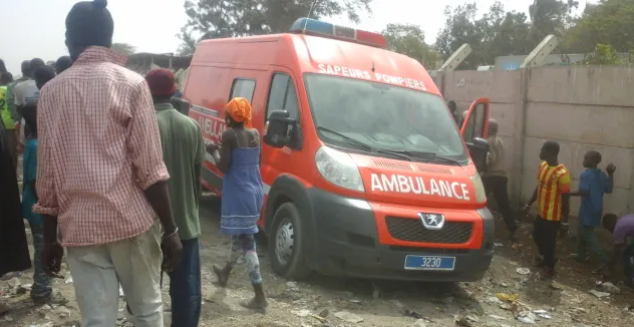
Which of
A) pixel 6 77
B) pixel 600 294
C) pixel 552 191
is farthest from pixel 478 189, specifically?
pixel 6 77

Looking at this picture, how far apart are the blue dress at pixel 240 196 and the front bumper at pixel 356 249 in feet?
1.87

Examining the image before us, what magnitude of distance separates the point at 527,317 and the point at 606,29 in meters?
27.3

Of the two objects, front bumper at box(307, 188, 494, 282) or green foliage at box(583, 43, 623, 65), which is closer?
front bumper at box(307, 188, 494, 282)

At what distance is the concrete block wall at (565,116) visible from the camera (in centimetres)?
750

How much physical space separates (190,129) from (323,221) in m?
1.93

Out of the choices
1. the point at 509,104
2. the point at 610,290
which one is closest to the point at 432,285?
the point at 610,290

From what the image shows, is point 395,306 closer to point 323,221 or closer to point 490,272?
point 323,221

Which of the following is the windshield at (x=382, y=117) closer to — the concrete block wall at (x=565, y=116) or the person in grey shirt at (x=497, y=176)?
the person in grey shirt at (x=497, y=176)

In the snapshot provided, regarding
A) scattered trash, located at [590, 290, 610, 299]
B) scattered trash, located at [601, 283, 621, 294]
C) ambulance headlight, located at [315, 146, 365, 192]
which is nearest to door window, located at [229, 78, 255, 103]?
ambulance headlight, located at [315, 146, 365, 192]

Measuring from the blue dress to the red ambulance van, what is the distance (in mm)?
568

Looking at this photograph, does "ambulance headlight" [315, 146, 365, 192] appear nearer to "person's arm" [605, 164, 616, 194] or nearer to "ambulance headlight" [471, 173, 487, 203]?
"ambulance headlight" [471, 173, 487, 203]

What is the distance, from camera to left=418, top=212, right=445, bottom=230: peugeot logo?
5.16 metres

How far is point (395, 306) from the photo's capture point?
5.24 meters

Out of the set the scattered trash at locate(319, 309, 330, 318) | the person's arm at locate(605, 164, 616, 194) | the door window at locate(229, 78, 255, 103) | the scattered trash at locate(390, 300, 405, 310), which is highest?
the door window at locate(229, 78, 255, 103)
